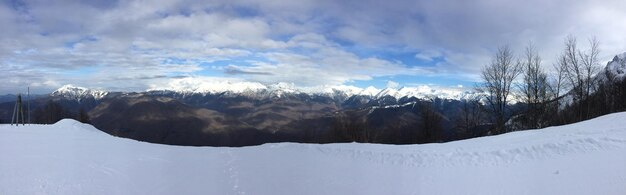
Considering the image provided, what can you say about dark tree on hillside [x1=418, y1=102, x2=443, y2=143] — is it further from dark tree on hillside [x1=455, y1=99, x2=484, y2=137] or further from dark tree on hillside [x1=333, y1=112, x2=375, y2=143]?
dark tree on hillside [x1=333, y1=112, x2=375, y2=143]

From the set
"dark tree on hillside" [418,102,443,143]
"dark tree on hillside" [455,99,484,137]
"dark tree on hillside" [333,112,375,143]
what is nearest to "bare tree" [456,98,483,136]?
"dark tree on hillside" [455,99,484,137]

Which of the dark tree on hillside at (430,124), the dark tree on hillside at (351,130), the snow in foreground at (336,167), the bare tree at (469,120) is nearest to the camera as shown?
the snow in foreground at (336,167)

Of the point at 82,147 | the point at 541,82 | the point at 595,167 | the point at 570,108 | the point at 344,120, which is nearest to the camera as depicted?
the point at 595,167

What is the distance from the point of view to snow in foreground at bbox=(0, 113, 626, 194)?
45.1ft

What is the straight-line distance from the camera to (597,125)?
70.6 ft

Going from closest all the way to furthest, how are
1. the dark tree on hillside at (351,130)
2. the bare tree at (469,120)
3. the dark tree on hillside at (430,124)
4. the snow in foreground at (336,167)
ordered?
the snow in foreground at (336,167)
the bare tree at (469,120)
the dark tree on hillside at (430,124)
the dark tree on hillside at (351,130)

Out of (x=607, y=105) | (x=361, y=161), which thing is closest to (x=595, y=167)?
(x=361, y=161)

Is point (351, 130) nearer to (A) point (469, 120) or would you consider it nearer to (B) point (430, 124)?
(B) point (430, 124)

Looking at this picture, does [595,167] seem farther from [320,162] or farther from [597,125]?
[320,162]

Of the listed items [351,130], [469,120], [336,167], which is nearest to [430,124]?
[469,120]

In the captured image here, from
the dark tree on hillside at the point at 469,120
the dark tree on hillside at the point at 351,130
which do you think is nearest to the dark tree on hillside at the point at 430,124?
the dark tree on hillside at the point at 469,120

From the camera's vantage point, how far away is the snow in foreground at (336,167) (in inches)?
542

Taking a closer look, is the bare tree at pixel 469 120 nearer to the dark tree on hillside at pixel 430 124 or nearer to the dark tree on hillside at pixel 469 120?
the dark tree on hillside at pixel 469 120

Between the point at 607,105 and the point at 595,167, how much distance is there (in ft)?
140
